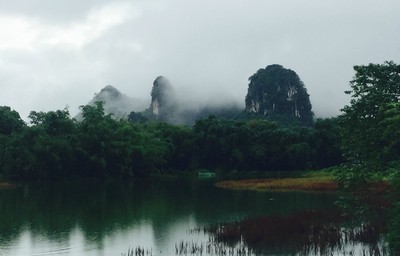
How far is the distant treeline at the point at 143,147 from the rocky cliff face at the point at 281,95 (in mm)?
45144

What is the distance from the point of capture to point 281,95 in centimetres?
14412

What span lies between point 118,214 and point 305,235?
15900 millimetres

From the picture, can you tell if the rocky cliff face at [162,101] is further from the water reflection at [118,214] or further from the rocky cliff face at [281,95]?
the water reflection at [118,214]

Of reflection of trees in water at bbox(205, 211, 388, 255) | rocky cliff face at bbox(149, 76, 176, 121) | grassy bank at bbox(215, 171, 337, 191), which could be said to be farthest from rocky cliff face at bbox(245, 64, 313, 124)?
reflection of trees in water at bbox(205, 211, 388, 255)

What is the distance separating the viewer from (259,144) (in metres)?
91.3

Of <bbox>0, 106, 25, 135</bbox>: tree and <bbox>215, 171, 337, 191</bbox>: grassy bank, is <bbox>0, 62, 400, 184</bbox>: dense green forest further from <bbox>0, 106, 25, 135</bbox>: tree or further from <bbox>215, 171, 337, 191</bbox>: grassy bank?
<bbox>215, 171, 337, 191</bbox>: grassy bank

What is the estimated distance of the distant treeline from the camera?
76.2m

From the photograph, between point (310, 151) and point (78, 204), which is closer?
point (78, 204)

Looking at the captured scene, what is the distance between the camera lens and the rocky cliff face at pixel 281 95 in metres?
144

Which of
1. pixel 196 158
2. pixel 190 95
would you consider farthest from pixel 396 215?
pixel 190 95

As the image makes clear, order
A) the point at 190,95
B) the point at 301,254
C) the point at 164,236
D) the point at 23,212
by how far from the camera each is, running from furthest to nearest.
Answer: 1. the point at 190,95
2. the point at 23,212
3. the point at 164,236
4. the point at 301,254

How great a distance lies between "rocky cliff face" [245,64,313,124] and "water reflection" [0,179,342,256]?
88.6m

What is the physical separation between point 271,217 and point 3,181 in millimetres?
46799

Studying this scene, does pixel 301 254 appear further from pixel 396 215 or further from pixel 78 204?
pixel 78 204
